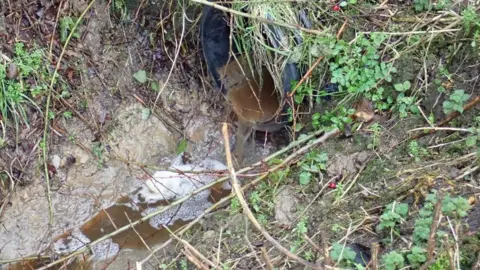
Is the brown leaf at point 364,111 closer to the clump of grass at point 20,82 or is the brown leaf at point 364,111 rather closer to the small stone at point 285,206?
the small stone at point 285,206

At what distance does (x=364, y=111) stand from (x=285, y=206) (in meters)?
0.70

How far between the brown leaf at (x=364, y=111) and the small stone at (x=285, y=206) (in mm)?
562

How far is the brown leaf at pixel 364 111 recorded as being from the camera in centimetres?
309

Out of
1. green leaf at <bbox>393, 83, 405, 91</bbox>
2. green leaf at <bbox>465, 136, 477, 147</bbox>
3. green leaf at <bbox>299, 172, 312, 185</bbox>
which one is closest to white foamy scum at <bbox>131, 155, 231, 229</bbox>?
green leaf at <bbox>299, 172, 312, 185</bbox>

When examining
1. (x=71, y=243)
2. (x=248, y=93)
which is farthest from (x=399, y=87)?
(x=71, y=243)

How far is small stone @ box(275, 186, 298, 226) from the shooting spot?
9.65ft

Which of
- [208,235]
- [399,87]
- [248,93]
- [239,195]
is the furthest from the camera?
[248,93]

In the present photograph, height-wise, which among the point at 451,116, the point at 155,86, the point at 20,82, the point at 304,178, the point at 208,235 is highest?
the point at 20,82

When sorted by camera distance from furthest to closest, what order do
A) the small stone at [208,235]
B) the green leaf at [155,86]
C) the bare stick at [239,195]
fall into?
the green leaf at [155,86] < the small stone at [208,235] < the bare stick at [239,195]

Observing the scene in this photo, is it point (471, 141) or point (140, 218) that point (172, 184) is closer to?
point (140, 218)

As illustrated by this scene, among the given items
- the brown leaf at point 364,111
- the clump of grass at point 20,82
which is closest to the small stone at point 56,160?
the clump of grass at point 20,82

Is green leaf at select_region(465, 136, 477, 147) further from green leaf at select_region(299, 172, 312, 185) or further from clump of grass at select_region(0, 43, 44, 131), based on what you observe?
clump of grass at select_region(0, 43, 44, 131)

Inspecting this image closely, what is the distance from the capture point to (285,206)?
9.89 feet

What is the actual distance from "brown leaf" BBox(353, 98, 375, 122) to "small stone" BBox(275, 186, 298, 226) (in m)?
0.56
